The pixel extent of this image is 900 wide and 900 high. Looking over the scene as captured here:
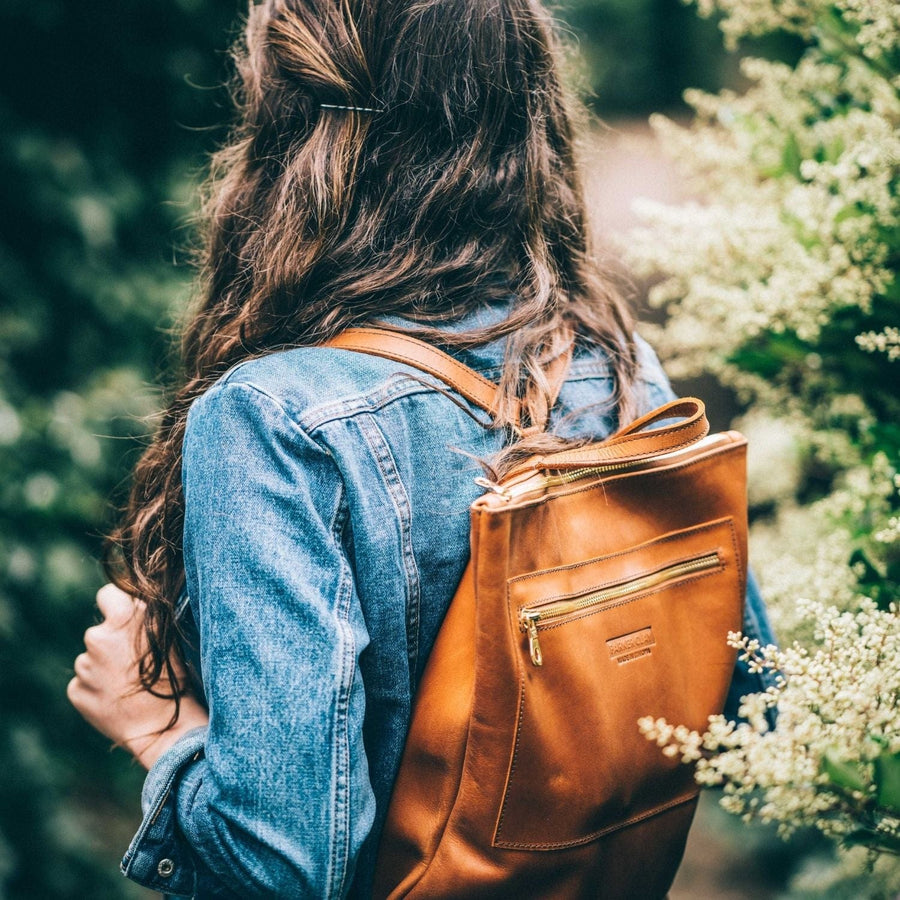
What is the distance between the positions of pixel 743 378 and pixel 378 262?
2.92 ft

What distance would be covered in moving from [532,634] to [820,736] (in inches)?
12.0

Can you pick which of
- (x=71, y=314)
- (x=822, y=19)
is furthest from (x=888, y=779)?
(x=71, y=314)

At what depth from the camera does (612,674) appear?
97 centimetres

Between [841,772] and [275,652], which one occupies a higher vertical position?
[275,652]

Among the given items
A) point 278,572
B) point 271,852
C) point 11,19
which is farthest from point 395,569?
point 11,19

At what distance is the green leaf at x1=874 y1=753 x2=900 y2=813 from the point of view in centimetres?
86

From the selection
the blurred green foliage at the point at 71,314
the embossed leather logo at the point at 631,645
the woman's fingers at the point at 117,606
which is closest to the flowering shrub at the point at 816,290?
the embossed leather logo at the point at 631,645

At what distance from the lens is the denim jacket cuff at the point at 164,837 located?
1006 millimetres

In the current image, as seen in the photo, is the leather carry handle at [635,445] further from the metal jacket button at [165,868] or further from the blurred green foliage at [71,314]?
the blurred green foliage at [71,314]

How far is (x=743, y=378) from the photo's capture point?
1.64 m

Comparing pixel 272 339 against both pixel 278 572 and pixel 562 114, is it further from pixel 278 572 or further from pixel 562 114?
pixel 562 114

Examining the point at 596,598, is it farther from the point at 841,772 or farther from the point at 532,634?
the point at 841,772

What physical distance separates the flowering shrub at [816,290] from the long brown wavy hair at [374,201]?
420 mm

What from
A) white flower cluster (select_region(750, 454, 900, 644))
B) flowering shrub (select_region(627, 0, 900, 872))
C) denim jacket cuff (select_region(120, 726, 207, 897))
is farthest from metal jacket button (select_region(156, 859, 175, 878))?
white flower cluster (select_region(750, 454, 900, 644))
